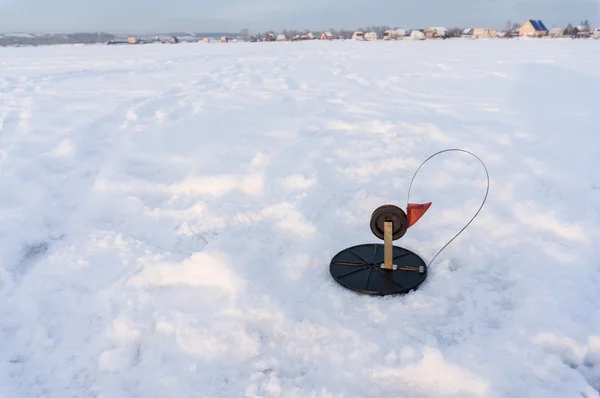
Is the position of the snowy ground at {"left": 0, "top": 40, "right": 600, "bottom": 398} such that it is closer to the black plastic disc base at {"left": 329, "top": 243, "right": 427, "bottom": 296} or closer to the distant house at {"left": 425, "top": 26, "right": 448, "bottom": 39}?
the black plastic disc base at {"left": 329, "top": 243, "right": 427, "bottom": 296}

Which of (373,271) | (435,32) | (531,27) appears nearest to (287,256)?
(373,271)

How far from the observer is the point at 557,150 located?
176 inches

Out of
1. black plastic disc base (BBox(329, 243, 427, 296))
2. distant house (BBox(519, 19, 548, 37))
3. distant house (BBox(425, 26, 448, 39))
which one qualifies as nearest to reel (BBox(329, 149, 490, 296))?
black plastic disc base (BBox(329, 243, 427, 296))

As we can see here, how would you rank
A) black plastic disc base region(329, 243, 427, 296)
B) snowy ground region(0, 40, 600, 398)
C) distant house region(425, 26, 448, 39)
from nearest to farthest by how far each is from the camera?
snowy ground region(0, 40, 600, 398), black plastic disc base region(329, 243, 427, 296), distant house region(425, 26, 448, 39)

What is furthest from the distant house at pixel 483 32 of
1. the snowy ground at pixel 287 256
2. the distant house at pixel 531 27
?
the snowy ground at pixel 287 256

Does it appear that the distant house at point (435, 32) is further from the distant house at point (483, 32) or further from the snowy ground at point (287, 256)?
the snowy ground at point (287, 256)

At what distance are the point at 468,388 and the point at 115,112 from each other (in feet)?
21.2

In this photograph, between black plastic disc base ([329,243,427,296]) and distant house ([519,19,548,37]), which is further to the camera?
distant house ([519,19,548,37])

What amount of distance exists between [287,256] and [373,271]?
0.61 metres

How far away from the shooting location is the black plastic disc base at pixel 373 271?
2.53m

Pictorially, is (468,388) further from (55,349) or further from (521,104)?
(521,104)

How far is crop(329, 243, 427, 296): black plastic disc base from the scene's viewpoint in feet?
8.30

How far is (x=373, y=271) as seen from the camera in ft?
8.90

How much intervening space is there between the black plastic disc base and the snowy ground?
0.08m
